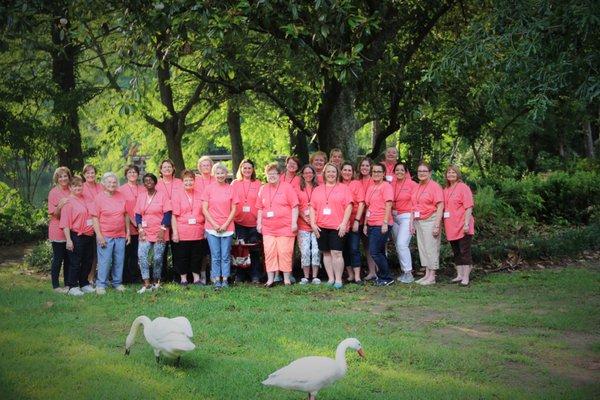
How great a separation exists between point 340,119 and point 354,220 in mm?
2889

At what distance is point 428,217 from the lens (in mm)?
11891

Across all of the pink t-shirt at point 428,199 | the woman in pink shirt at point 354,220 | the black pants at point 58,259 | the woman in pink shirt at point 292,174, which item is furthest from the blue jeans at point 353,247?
the black pants at point 58,259

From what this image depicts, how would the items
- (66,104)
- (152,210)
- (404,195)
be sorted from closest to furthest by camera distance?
(152,210) → (404,195) → (66,104)

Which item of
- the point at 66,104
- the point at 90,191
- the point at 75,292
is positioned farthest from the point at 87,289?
A: the point at 66,104

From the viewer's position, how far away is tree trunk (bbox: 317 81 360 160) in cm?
1407

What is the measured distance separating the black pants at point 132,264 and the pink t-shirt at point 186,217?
0.86 m

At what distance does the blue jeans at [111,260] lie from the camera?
11.4m

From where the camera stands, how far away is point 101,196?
11.5 meters

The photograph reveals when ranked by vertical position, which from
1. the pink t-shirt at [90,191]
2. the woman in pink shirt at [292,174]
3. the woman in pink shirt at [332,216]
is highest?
the woman in pink shirt at [292,174]

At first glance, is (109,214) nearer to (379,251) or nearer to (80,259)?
(80,259)

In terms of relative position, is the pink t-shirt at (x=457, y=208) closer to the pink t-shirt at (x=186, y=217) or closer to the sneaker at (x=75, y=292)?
the pink t-shirt at (x=186, y=217)

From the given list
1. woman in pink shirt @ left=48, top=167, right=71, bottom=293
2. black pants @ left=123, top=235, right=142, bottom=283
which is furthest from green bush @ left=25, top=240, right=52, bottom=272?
woman in pink shirt @ left=48, top=167, right=71, bottom=293

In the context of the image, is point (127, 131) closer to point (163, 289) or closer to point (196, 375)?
point (163, 289)

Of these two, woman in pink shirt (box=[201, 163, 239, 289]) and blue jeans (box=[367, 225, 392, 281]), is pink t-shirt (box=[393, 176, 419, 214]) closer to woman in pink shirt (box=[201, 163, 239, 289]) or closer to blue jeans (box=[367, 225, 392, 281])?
blue jeans (box=[367, 225, 392, 281])
